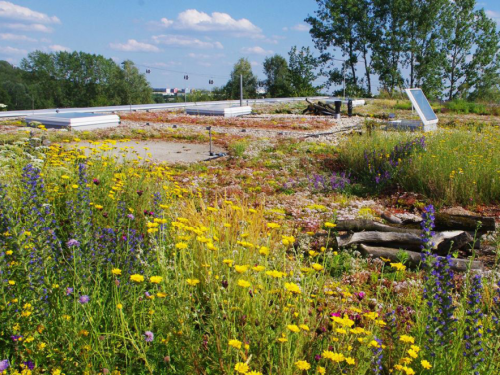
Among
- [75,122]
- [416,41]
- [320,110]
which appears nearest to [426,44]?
[416,41]

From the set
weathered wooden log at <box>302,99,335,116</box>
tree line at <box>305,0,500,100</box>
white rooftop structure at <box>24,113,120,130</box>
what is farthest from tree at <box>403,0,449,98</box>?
white rooftop structure at <box>24,113,120,130</box>

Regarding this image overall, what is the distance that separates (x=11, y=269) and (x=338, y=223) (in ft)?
12.2

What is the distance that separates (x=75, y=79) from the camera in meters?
58.8

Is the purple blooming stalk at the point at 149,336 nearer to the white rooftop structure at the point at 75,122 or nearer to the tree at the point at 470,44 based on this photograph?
the white rooftop structure at the point at 75,122

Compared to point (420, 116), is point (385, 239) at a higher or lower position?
lower

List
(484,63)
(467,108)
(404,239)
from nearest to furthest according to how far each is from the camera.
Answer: (404,239)
(467,108)
(484,63)

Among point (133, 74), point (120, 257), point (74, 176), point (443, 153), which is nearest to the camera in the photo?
point (120, 257)

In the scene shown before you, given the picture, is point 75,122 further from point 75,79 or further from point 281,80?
point 75,79

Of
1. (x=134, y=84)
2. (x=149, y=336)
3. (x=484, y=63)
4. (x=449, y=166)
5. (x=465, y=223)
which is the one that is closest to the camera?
(x=149, y=336)

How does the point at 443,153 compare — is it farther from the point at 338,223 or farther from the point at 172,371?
the point at 172,371

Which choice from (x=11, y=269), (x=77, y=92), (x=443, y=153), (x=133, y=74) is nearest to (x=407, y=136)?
(x=443, y=153)

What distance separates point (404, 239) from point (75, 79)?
61618 mm

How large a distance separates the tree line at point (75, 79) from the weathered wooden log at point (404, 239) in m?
50.8

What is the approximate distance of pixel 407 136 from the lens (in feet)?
31.7
